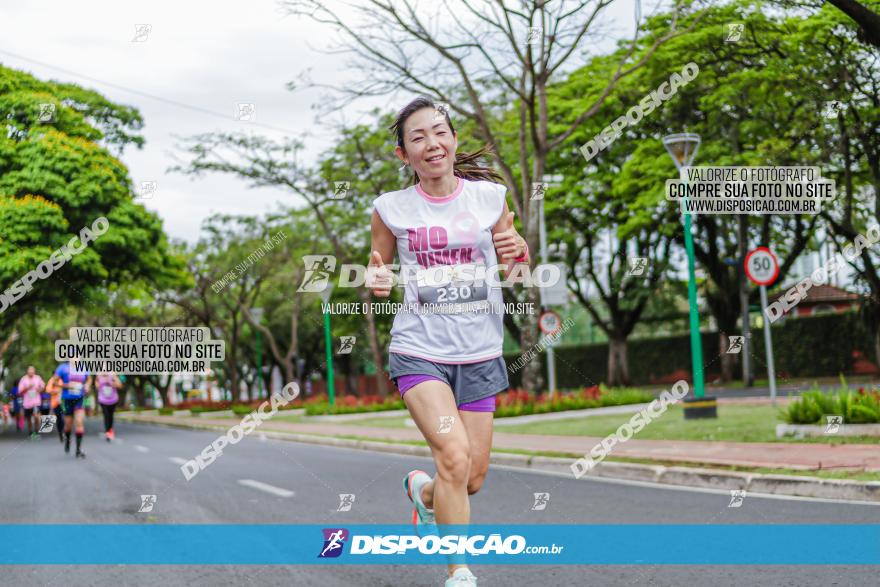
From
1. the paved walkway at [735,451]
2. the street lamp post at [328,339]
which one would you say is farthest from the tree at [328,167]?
the paved walkway at [735,451]

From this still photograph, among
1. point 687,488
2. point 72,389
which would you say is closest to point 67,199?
point 72,389

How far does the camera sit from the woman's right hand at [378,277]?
12.1 feet

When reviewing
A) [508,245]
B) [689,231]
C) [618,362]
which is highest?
[689,231]

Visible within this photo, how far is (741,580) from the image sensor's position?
4613 millimetres

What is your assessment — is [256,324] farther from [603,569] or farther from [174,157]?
[603,569]

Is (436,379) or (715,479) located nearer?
(436,379)

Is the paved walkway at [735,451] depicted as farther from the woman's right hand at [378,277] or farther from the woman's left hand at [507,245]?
the woman's right hand at [378,277]

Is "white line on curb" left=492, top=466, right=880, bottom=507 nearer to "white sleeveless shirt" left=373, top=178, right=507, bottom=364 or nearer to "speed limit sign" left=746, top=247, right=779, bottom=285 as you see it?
"white sleeveless shirt" left=373, top=178, right=507, bottom=364

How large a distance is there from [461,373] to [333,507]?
4528 millimetres

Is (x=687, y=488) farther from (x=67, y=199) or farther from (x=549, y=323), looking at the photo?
(x=67, y=199)

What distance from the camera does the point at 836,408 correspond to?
1103 centimetres

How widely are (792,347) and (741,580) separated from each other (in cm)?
3040

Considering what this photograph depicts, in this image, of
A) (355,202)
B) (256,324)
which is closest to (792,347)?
(355,202)

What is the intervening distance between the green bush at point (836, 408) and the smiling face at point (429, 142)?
28.0 feet
